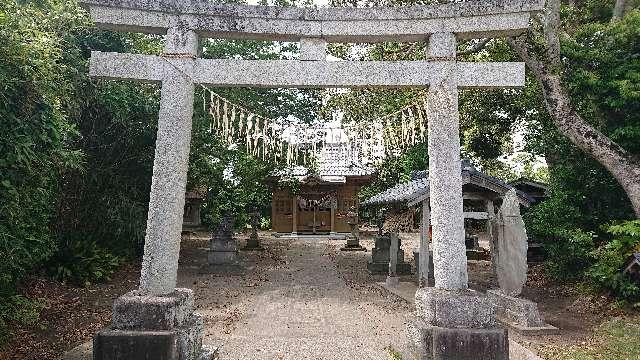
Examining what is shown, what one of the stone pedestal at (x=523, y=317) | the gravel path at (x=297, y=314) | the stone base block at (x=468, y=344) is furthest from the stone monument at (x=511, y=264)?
the stone base block at (x=468, y=344)

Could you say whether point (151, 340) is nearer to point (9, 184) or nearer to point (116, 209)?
point (9, 184)

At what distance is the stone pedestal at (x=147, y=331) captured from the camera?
4645mm

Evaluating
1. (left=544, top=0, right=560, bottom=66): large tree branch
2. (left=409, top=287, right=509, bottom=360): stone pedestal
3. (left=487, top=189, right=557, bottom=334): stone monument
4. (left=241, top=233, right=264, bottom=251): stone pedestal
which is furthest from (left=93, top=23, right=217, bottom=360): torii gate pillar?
(left=241, top=233, right=264, bottom=251): stone pedestal

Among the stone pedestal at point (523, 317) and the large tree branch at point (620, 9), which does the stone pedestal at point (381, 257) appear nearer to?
the stone pedestal at point (523, 317)

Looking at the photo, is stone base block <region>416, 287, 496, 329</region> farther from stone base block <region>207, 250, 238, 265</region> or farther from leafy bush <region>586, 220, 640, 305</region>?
stone base block <region>207, 250, 238, 265</region>

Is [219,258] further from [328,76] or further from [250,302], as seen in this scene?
[328,76]

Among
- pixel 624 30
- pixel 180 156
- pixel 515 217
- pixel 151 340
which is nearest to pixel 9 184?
pixel 180 156

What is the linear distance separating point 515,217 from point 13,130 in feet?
28.6

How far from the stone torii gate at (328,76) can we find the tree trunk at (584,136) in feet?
18.3

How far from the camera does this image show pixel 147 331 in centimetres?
473

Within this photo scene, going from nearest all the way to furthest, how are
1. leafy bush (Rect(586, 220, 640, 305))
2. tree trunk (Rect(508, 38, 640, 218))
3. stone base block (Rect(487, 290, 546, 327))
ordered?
stone base block (Rect(487, 290, 546, 327))
leafy bush (Rect(586, 220, 640, 305))
tree trunk (Rect(508, 38, 640, 218))

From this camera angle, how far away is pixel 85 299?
962 centimetres

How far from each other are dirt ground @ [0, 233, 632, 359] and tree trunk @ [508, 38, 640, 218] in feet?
9.30

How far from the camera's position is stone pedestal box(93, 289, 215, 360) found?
15.2 ft
